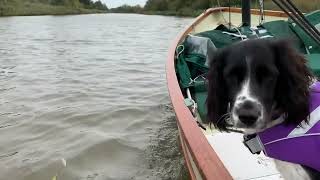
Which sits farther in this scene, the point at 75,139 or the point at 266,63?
the point at 75,139

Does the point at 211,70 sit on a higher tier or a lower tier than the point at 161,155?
higher

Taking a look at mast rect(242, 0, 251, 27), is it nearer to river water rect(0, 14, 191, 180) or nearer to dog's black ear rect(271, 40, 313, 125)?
river water rect(0, 14, 191, 180)

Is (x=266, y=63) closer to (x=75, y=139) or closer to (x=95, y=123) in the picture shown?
(x=75, y=139)

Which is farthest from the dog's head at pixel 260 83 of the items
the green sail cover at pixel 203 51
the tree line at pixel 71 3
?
the tree line at pixel 71 3

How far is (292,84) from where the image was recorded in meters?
2.55

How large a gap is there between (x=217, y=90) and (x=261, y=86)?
313 mm

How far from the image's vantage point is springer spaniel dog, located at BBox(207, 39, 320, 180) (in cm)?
247

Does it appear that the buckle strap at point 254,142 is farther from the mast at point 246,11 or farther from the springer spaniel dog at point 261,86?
the mast at point 246,11

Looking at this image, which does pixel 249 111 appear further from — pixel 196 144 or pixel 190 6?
pixel 190 6

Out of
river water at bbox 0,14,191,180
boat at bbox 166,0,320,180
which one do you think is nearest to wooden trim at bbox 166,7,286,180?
boat at bbox 166,0,320,180

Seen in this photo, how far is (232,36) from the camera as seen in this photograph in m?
6.33

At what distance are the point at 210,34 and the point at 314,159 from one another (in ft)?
12.2

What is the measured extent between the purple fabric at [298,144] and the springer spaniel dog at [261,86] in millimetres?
52

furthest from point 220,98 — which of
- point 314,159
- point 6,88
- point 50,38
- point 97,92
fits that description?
point 50,38
